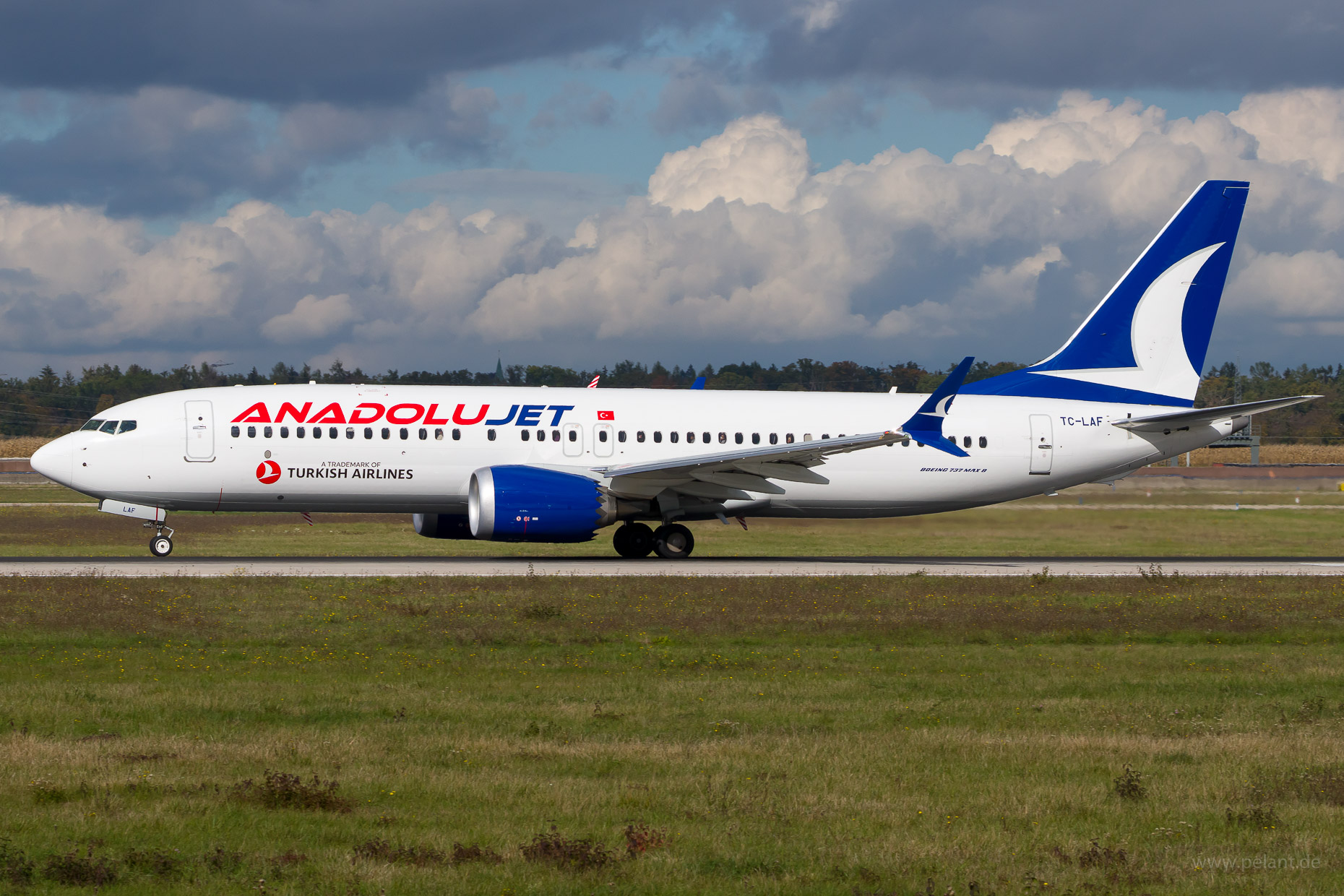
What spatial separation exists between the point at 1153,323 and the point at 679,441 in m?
13.5

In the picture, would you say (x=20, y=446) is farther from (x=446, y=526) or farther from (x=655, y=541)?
(x=655, y=541)

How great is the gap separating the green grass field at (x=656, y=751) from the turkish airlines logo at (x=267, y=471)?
812 centimetres

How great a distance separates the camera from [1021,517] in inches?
1298

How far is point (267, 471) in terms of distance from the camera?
92.3 feet

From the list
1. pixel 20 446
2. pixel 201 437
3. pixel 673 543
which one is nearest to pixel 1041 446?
pixel 673 543

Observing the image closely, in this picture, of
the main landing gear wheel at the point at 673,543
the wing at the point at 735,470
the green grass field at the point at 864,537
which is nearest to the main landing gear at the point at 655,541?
the main landing gear wheel at the point at 673,543

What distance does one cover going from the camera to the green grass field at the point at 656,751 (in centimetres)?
750

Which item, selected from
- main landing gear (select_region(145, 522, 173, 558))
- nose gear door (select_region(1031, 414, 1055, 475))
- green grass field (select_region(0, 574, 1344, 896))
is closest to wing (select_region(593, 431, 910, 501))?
nose gear door (select_region(1031, 414, 1055, 475))

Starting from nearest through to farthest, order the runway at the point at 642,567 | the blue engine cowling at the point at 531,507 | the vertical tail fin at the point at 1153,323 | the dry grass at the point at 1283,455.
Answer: the runway at the point at 642,567, the blue engine cowling at the point at 531,507, the vertical tail fin at the point at 1153,323, the dry grass at the point at 1283,455

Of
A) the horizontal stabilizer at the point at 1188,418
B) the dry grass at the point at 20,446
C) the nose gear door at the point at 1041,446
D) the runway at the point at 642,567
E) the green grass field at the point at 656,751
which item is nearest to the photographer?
the green grass field at the point at 656,751

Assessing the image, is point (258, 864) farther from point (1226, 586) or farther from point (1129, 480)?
point (1129, 480)

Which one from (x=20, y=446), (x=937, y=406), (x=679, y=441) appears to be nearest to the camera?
(x=937, y=406)

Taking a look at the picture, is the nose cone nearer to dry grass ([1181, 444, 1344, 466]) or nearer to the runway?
the runway

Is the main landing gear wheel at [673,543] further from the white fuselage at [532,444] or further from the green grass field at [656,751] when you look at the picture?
the green grass field at [656,751]
